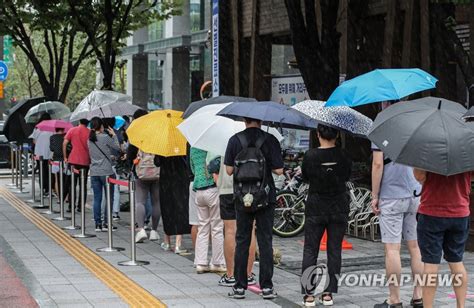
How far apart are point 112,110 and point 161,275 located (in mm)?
5815

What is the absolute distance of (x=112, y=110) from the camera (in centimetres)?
1459

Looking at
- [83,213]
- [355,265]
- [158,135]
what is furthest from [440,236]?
[83,213]

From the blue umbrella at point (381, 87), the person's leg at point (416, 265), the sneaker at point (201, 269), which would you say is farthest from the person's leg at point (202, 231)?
the person's leg at point (416, 265)

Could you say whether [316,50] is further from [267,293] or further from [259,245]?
[267,293]

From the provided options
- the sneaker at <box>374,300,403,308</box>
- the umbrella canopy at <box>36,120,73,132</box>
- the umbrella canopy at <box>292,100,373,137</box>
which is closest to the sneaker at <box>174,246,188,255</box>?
the umbrella canopy at <box>292,100,373,137</box>

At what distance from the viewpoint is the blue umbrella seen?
785 cm

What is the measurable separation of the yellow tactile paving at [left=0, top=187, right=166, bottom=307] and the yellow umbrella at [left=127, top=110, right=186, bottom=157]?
5.03 feet

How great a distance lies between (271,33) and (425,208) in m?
13.1

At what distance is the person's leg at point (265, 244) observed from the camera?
7980mm

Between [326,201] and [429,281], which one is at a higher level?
[326,201]

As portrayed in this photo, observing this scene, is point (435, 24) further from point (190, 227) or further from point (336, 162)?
point (336, 162)

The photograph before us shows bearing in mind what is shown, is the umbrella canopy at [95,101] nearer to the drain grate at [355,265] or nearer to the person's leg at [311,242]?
the drain grate at [355,265]

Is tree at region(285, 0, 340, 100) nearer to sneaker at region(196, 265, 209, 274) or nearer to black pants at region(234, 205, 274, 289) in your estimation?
sneaker at region(196, 265, 209, 274)

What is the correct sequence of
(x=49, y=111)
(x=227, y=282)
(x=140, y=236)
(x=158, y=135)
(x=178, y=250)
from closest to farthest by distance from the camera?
(x=227, y=282) → (x=158, y=135) → (x=178, y=250) → (x=140, y=236) → (x=49, y=111)
